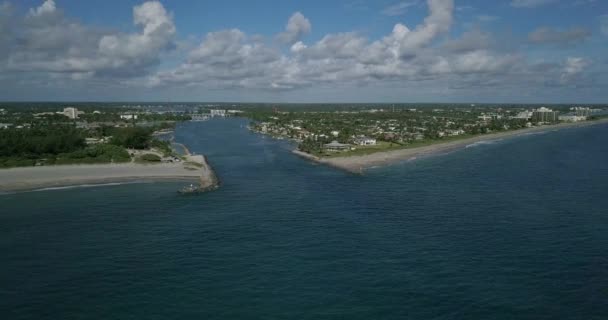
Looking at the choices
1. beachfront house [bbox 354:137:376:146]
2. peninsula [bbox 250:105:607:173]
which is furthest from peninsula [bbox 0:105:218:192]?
beachfront house [bbox 354:137:376:146]

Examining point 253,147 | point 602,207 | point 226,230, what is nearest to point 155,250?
point 226,230

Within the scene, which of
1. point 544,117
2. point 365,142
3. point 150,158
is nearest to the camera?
point 150,158

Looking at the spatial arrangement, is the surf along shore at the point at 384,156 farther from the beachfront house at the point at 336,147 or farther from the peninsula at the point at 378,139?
the beachfront house at the point at 336,147

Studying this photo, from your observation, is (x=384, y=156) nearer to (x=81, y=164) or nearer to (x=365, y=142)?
(x=365, y=142)

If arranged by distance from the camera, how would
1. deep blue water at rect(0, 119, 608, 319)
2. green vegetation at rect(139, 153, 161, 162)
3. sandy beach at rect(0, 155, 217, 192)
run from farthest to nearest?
green vegetation at rect(139, 153, 161, 162) < sandy beach at rect(0, 155, 217, 192) < deep blue water at rect(0, 119, 608, 319)

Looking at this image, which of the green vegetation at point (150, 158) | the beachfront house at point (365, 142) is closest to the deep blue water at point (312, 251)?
the green vegetation at point (150, 158)

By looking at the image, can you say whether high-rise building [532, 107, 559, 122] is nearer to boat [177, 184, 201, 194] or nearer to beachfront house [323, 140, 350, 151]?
beachfront house [323, 140, 350, 151]

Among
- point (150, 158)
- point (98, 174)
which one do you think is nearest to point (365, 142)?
point (150, 158)
